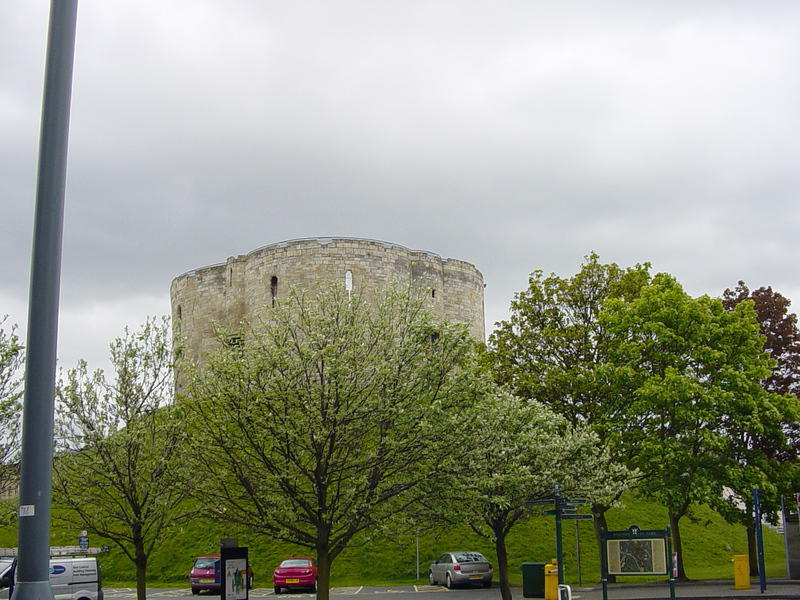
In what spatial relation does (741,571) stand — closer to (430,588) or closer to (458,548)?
(430,588)

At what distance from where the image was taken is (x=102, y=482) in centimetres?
2162

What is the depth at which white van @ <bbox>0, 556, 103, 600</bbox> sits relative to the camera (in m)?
21.9

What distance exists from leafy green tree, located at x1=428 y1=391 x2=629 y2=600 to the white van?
30.3ft

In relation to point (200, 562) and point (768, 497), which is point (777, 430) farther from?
point (200, 562)

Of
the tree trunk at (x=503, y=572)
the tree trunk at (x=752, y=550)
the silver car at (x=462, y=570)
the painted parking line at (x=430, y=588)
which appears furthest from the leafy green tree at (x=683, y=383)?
the painted parking line at (x=430, y=588)

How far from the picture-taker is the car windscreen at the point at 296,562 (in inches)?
1217

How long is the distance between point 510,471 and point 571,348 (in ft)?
42.2

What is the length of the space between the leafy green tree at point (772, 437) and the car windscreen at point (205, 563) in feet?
56.5

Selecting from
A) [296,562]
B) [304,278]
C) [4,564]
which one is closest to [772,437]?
[296,562]

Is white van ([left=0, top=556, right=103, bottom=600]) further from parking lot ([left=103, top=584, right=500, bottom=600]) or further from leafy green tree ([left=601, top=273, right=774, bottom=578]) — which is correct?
leafy green tree ([left=601, top=273, right=774, bottom=578])

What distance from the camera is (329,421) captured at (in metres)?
17.7

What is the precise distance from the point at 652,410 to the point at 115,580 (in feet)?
82.7

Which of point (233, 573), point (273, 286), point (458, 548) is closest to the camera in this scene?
point (233, 573)

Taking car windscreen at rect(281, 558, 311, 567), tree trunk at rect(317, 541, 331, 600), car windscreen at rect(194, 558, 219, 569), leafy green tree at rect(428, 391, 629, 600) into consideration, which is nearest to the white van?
tree trunk at rect(317, 541, 331, 600)
